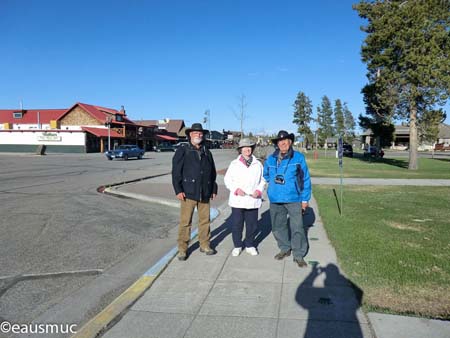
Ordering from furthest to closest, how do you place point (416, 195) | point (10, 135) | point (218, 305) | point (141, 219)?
point (10, 135)
point (416, 195)
point (141, 219)
point (218, 305)

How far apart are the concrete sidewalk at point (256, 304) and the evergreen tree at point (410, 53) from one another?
2085 cm

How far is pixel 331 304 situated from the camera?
3732mm

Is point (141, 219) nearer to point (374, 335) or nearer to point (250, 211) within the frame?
point (250, 211)

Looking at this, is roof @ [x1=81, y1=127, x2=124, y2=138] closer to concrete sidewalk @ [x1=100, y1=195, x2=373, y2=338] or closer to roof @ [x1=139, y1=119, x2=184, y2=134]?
roof @ [x1=139, y1=119, x2=184, y2=134]

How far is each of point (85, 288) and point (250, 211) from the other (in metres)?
2.45

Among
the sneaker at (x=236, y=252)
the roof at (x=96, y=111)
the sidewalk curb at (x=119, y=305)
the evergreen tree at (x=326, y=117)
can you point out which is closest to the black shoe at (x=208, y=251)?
the sneaker at (x=236, y=252)

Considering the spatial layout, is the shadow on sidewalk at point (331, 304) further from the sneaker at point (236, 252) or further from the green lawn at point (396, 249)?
the sneaker at point (236, 252)

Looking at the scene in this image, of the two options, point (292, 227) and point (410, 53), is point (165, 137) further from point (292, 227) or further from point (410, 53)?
point (292, 227)

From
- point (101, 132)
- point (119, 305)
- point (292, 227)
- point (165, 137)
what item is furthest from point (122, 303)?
point (165, 137)

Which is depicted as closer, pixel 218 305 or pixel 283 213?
pixel 218 305

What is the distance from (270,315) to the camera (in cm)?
353

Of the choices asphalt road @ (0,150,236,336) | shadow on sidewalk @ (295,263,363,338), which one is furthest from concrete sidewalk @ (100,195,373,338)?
asphalt road @ (0,150,236,336)

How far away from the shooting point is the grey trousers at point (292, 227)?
5113mm

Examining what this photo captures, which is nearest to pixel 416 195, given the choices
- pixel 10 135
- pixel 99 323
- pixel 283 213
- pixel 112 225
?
pixel 283 213
